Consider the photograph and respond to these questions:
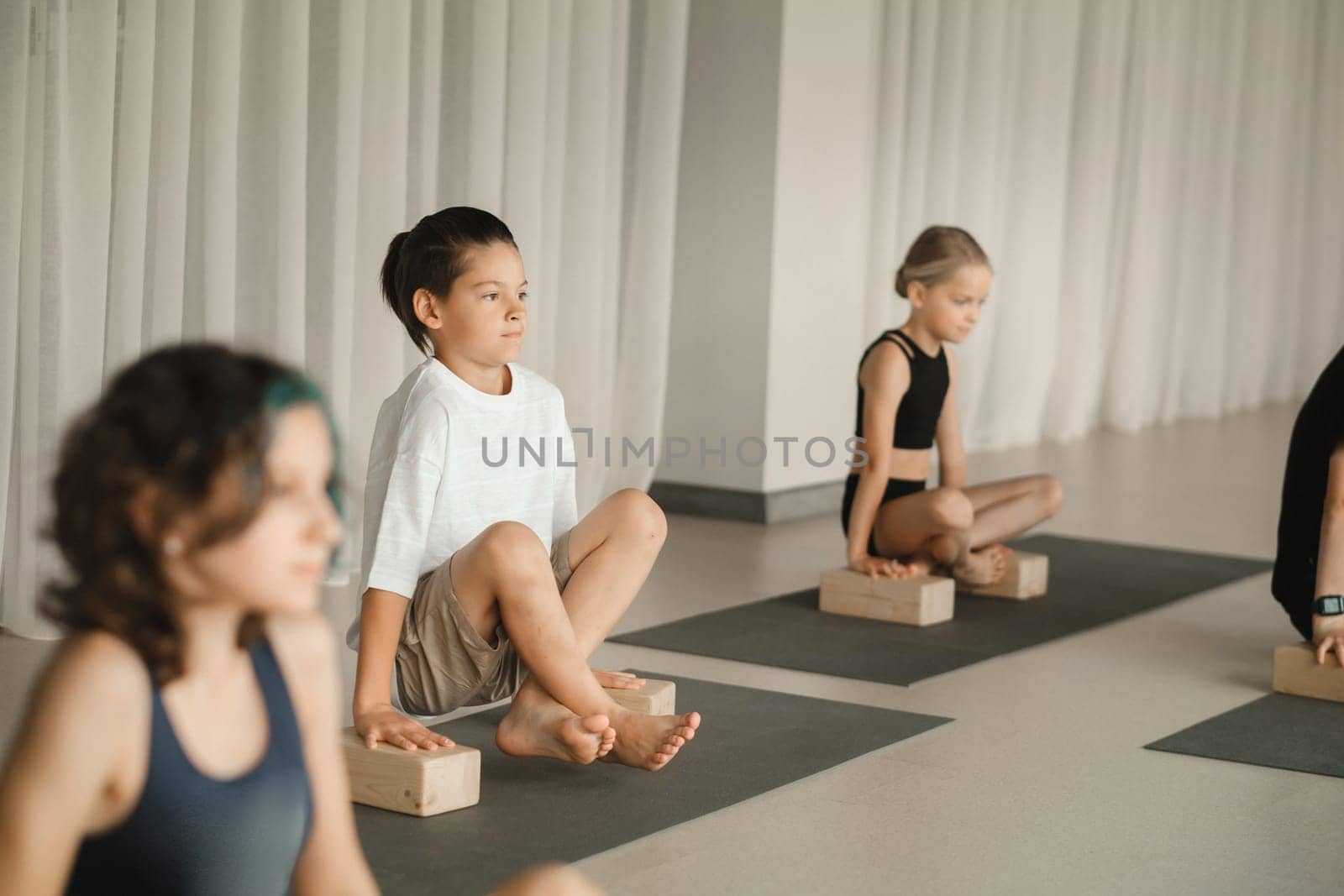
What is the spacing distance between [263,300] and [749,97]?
5.55 ft

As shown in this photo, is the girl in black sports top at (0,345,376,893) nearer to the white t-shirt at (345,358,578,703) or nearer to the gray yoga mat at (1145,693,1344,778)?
the white t-shirt at (345,358,578,703)

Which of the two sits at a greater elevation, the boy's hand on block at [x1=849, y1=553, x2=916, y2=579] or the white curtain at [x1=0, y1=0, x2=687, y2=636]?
the white curtain at [x1=0, y1=0, x2=687, y2=636]

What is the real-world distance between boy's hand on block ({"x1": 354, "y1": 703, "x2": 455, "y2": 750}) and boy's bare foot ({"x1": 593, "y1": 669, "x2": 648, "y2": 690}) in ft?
1.13

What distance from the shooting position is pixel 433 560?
218cm

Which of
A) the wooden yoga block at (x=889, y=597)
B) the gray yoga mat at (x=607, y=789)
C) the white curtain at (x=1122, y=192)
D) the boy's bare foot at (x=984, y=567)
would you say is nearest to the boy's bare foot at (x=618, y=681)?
the gray yoga mat at (x=607, y=789)

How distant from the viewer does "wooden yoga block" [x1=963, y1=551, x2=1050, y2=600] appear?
3561 mm

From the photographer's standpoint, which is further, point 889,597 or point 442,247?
point 889,597

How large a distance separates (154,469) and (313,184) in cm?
264

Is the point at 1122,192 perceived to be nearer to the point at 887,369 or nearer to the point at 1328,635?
the point at 887,369

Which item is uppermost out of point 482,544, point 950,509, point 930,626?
point 482,544

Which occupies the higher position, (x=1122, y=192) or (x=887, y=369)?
(x=1122, y=192)

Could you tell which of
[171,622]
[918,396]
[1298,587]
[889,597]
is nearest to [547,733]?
[171,622]

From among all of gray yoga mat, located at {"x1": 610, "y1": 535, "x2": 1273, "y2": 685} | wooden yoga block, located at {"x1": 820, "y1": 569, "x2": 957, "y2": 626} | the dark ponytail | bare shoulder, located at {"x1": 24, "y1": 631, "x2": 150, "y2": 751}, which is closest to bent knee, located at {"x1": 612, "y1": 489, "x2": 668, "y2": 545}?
the dark ponytail

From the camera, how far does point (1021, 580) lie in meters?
3.55
